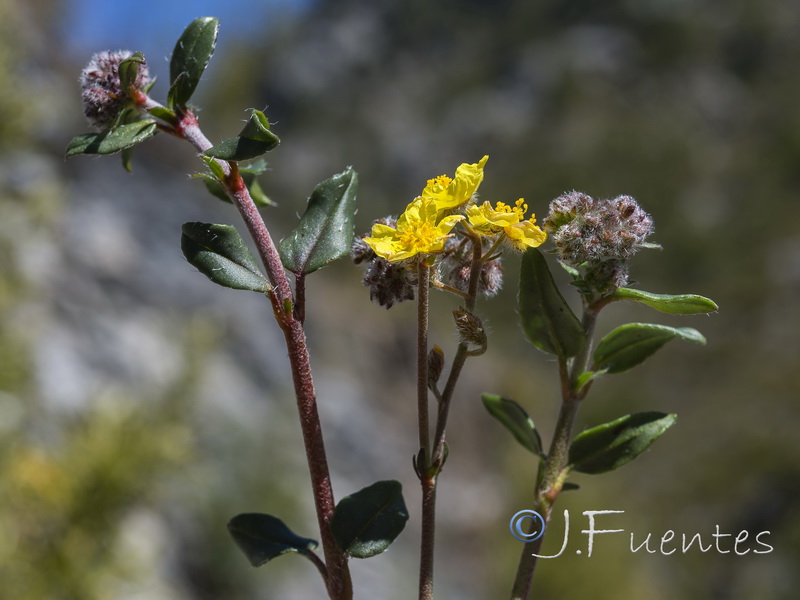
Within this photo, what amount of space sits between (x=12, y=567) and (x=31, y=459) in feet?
3.01

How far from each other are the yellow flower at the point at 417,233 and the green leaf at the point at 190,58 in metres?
0.31

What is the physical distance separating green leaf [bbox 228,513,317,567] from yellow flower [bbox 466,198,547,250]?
0.48 m

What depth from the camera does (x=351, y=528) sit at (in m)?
0.89

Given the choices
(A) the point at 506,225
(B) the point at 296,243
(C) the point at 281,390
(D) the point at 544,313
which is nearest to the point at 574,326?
(D) the point at 544,313

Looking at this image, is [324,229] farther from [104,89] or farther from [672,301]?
[672,301]

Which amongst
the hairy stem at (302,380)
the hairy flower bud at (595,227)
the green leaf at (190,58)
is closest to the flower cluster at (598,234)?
the hairy flower bud at (595,227)

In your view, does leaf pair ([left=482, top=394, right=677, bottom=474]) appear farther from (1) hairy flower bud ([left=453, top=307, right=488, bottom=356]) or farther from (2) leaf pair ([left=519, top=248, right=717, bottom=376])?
(1) hairy flower bud ([left=453, top=307, right=488, bottom=356])

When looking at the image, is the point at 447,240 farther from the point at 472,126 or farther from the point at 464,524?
the point at 472,126

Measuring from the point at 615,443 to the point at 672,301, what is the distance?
0.23 metres

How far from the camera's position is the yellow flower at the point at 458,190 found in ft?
A: 3.23

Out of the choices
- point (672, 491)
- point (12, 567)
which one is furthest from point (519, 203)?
point (672, 491)

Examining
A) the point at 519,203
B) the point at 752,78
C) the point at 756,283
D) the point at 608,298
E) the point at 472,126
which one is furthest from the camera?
the point at 472,126

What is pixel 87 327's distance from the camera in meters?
9.19

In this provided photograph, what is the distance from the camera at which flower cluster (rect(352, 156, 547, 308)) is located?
938 millimetres
